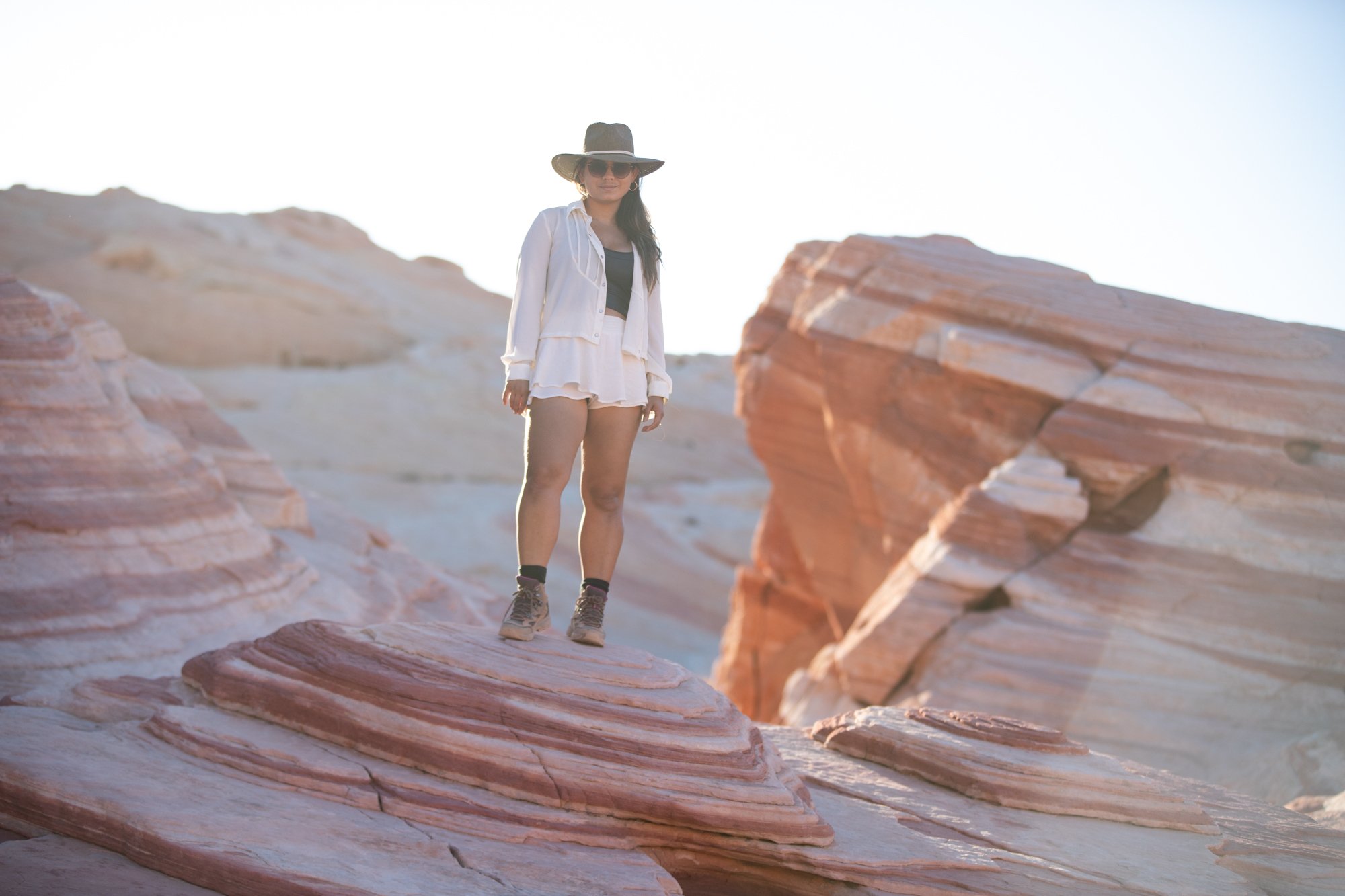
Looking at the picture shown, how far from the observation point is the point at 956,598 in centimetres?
966

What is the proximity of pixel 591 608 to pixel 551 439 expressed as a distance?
2.59ft

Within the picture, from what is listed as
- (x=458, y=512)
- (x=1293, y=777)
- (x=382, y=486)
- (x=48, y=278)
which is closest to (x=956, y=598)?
(x=1293, y=777)

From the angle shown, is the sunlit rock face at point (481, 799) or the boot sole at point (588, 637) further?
the boot sole at point (588, 637)

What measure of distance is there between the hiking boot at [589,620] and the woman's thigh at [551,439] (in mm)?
539

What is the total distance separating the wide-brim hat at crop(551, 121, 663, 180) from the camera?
4598 millimetres

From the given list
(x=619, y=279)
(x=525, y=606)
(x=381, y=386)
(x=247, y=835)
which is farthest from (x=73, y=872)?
(x=381, y=386)

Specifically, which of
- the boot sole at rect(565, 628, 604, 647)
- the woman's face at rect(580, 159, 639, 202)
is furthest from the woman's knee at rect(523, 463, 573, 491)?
the woman's face at rect(580, 159, 639, 202)

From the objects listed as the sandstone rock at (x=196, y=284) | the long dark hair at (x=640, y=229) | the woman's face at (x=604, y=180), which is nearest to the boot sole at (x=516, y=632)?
the long dark hair at (x=640, y=229)

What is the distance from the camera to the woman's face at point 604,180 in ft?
15.4

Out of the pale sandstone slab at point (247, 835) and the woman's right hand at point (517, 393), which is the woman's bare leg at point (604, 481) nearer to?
the woman's right hand at point (517, 393)

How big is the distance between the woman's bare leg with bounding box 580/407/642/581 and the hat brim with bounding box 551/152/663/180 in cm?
106

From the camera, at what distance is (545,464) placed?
4469 mm

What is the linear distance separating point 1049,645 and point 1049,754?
11.8ft

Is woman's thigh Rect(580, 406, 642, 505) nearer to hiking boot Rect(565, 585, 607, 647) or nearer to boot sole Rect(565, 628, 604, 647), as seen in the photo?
hiking boot Rect(565, 585, 607, 647)
